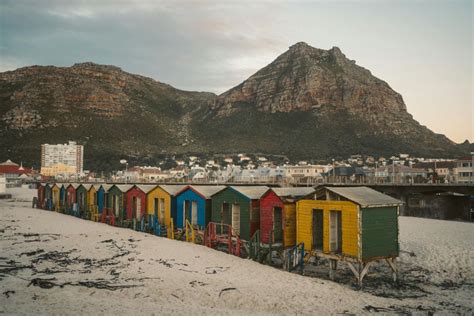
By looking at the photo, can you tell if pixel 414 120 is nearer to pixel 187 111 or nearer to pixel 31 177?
pixel 187 111

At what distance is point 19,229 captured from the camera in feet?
104

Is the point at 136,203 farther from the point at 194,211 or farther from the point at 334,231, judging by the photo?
the point at 334,231

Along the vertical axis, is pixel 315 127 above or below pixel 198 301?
above

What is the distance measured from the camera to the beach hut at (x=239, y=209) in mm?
23141

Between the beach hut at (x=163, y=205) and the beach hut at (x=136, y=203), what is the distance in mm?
708

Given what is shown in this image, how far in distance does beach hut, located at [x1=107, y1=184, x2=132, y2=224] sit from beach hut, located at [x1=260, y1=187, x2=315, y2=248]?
1691cm

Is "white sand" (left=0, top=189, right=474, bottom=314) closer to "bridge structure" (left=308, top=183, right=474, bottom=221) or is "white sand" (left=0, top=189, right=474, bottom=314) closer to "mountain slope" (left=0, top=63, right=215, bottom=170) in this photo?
"bridge structure" (left=308, top=183, right=474, bottom=221)

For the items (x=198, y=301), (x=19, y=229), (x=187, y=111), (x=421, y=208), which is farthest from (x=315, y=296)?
(x=187, y=111)

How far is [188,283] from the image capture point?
647 inches

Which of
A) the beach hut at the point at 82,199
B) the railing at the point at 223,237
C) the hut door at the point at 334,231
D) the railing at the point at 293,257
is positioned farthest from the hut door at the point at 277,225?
the beach hut at the point at 82,199

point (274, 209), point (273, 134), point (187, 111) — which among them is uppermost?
point (187, 111)

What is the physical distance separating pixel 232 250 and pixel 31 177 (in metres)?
128

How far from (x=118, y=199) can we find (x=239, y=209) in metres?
16.7

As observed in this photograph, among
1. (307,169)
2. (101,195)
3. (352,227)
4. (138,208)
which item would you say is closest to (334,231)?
(352,227)
